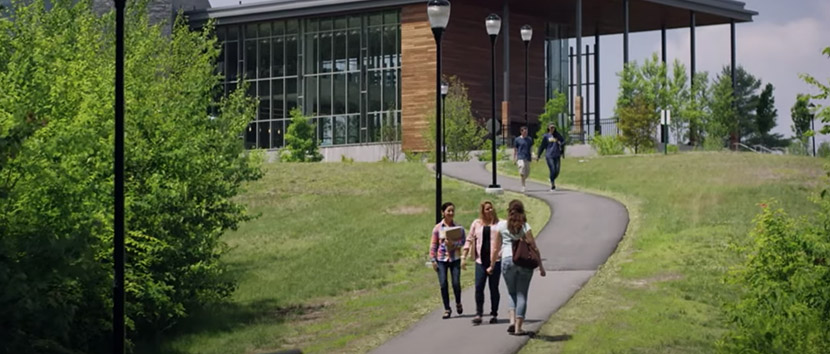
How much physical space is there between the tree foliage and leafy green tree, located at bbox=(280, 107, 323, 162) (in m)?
39.6

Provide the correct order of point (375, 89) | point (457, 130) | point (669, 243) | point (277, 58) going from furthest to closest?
point (277, 58) → point (375, 89) → point (457, 130) → point (669, 243)

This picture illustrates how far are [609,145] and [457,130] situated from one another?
22.8 ft

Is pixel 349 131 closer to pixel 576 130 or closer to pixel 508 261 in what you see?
pixel 576 130

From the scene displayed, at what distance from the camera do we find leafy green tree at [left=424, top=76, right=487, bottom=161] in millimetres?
59125

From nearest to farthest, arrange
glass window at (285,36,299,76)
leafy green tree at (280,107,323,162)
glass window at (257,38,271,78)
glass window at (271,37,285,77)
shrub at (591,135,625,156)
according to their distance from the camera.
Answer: shrub at (591,135,625,156) → leafy green tree at (280,107,323,162) → glass window at (285,36,299,76) → glass window at (271,37,285,77) → glass window at (257,38,271,78)

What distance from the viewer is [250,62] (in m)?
79.9

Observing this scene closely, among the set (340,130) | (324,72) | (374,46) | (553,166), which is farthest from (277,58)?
(553,166)

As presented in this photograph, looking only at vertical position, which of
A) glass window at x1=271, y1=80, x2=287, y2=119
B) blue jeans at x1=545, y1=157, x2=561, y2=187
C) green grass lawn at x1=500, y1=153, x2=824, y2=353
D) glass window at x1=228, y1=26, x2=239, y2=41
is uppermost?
glass window at x1=228, y1=26, x2=239, y2=41

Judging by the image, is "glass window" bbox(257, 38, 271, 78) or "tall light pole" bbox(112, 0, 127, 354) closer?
"tall light pole" bbox(112, 0, 127, 354)

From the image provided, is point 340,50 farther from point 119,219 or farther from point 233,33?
point 119,219

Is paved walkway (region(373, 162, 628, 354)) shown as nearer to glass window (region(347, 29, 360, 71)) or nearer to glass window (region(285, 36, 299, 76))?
glass window (region(347, 29, 360, 71))

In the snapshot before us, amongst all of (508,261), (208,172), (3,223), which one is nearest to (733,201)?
(208,172)

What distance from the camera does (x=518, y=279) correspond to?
1723 cm

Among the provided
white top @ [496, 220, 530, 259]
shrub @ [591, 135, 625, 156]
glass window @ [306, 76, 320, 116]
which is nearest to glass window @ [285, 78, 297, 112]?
glass window @ [306, 76, 320, 116]
